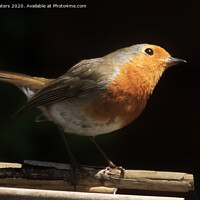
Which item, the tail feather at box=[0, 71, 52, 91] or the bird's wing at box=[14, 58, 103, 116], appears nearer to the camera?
the bird's wing at box=[14, 58, 103, 116]

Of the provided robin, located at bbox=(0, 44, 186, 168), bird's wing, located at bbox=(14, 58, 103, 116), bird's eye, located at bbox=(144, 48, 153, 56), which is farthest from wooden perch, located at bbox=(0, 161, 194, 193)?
bird's eye, located at bbox=(144, 48, 153, 56)

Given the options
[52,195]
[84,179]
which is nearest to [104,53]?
[84,179]

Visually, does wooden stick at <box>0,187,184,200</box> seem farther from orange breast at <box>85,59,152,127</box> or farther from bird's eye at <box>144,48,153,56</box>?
bird's eye at <box>144,48,153,56</box>

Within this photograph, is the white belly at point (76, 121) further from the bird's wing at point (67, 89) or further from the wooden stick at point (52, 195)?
the wooden stick at point (52, 195)

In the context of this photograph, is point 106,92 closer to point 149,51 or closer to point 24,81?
point 149,51

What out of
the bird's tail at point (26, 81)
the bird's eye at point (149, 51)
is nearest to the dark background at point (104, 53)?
the bird's tail at point (26, 81)
